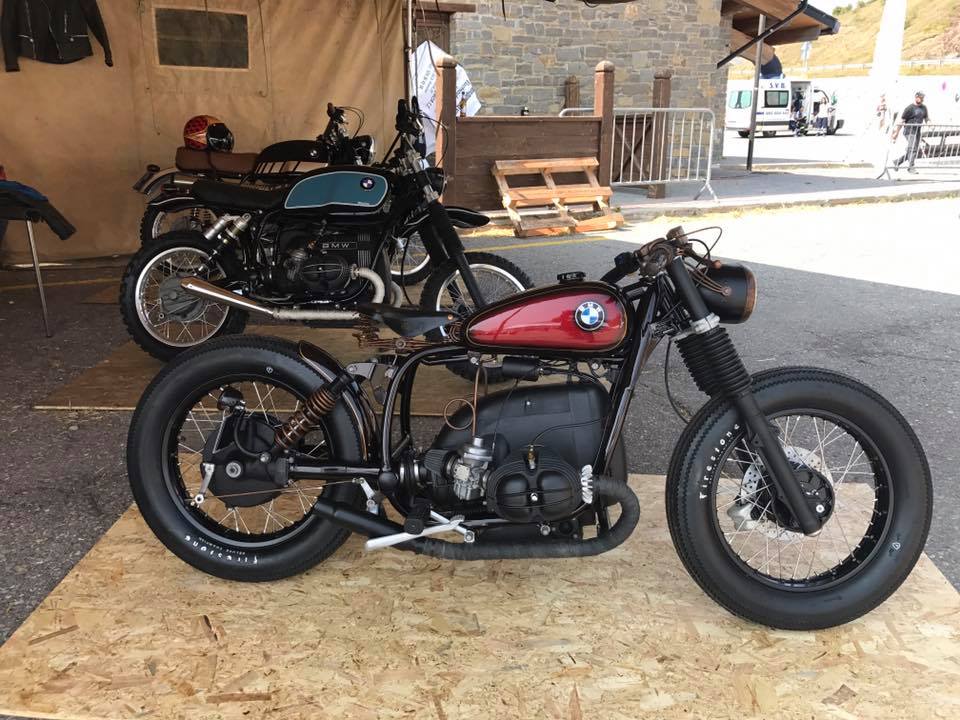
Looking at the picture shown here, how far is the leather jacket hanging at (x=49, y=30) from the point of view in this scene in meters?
6.96

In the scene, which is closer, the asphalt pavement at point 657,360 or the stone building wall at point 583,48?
the asphalt pavement at point 657,360

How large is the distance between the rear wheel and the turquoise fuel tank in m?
2.26

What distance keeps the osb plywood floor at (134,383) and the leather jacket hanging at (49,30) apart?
354 centimetres

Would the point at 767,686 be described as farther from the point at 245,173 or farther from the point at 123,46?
the point at 123,46

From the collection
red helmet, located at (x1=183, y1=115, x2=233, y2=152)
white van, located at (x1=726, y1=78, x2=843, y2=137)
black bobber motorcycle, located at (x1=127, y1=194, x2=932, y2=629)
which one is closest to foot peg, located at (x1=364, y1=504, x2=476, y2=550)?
black bobber motorcycle, located at (x1=127, y1=194, x2=932, y2=629)

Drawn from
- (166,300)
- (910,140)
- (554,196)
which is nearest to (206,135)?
(166,300)

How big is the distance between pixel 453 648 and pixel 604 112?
932 cm

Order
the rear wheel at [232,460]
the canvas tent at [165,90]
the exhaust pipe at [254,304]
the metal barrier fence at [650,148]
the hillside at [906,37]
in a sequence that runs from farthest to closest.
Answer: the hillside at [906,37]
the metal barrier fence at [650,148]
the canvas tent at [165,90]
the exhaust pipe at [254,304]
the rear wheel at [232,460]

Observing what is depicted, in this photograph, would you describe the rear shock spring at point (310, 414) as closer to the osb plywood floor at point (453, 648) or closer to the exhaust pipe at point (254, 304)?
the exhaust pipe at point (254, 304)

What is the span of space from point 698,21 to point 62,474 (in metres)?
16.4

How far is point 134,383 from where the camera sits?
4480 millimetres

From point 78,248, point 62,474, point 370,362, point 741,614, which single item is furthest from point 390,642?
point 78,248

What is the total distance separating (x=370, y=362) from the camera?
255 cm

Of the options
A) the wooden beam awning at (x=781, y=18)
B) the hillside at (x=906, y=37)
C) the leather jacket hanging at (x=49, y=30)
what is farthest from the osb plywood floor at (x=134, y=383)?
the hillside at (x=906, y=37)
